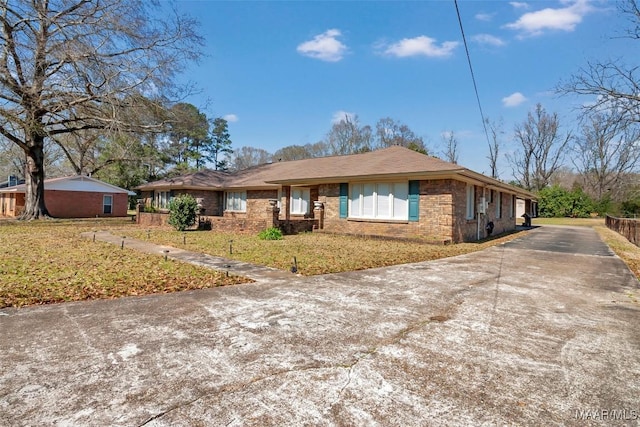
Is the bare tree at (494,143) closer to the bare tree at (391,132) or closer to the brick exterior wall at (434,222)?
the bare tree at (391,132)

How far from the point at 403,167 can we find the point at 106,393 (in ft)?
40.7

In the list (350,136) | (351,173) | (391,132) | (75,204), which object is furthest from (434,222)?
(391,132)

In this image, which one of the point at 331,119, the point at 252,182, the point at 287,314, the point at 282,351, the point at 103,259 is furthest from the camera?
the point at 331,119

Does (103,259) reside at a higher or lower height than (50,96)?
lower

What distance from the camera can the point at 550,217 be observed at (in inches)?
1527

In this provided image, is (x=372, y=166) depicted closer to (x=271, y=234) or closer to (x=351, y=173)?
(x=351, y=173)

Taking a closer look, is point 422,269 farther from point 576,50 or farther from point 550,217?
point 550,217

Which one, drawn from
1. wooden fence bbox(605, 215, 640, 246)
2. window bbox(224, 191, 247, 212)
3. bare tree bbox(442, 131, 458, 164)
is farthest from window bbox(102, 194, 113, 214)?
bare tree bbox(442, 131, 458, 164)

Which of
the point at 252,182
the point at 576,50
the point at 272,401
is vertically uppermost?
the point at 576,50

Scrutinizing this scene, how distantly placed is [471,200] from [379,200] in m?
4.09

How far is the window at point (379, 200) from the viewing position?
1349 cm

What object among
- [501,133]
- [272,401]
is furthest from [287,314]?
[501,133]

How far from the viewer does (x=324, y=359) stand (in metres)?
3.10

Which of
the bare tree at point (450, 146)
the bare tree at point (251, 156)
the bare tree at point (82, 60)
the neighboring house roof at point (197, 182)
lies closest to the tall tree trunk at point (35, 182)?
the bare tree at point (82, 60)
